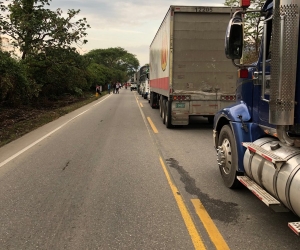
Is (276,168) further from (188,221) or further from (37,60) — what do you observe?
(37,60)

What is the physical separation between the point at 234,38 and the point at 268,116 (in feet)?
3.40

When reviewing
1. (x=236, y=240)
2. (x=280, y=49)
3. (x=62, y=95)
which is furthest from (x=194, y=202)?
(x=62, y=95)

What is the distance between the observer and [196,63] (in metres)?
11.0

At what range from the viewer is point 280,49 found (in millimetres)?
3293

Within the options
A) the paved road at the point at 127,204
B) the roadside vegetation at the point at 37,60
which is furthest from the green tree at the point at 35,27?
the paved road at the point at 127,204

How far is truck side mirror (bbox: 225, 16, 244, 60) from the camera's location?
3922mm

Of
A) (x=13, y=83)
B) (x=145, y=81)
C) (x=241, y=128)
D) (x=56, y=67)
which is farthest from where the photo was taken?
(x=145, y=81)

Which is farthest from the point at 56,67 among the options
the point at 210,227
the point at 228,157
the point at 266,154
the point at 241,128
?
the point at 266,154

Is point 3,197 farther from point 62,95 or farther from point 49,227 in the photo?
point 62,95

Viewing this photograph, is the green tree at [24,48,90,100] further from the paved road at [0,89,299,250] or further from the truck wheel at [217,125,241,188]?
the truck wheel at [217,125,241,188]

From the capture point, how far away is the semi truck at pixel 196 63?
10.8 meters

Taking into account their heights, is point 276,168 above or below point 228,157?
above

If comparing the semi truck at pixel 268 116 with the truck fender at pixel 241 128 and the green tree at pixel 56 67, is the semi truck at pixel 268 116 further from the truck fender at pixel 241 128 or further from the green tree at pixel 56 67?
the green tree at pixel 56 67

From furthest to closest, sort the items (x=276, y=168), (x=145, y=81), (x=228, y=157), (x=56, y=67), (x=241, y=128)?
(x=145, y=81) < (x=56, y=67) < (x=228, y=157) < (x=241, y=128) < (x=276, y=168)
